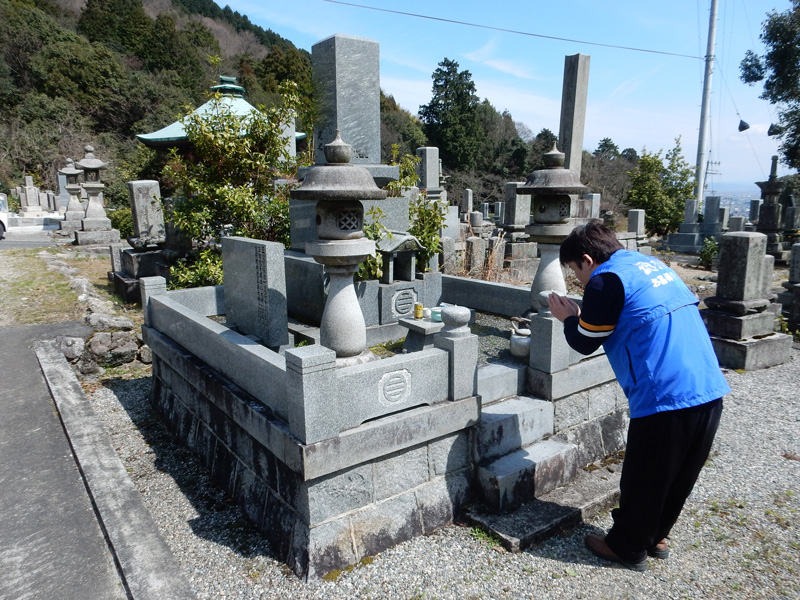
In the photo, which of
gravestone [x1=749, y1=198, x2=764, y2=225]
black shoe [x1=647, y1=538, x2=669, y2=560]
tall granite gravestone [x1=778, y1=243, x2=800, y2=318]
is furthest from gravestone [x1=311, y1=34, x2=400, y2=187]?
gravestone [x1=749, y1=198, x2=764, y2=225]

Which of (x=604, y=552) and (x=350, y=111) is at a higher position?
(x=350, y=111)

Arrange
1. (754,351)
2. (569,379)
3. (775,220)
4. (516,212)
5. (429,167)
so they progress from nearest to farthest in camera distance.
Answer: (569,379) → (754,351) → (429,167) → (516,212) → (775,220)

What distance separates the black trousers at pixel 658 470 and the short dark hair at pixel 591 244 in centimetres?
84

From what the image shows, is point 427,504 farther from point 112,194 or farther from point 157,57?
point 157,57

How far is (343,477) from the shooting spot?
2840 mm

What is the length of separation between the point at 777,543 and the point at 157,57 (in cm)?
4121

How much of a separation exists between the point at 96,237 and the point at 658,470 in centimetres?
1524

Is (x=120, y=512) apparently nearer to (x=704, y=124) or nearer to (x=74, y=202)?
(x=74, y=202)

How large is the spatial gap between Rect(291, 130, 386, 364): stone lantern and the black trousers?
5.88 ft

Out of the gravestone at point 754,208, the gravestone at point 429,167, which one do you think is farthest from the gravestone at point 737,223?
the gravestone at point 429,167

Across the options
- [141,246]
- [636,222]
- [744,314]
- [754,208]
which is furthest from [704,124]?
[141,246]

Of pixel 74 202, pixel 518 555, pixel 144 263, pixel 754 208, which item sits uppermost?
pixel 754 208

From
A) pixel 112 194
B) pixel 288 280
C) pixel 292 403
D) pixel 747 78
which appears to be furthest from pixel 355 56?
pixel 112 194

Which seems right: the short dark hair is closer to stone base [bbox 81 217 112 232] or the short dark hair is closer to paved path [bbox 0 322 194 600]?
paved path [bbox 0 322 194 600]
